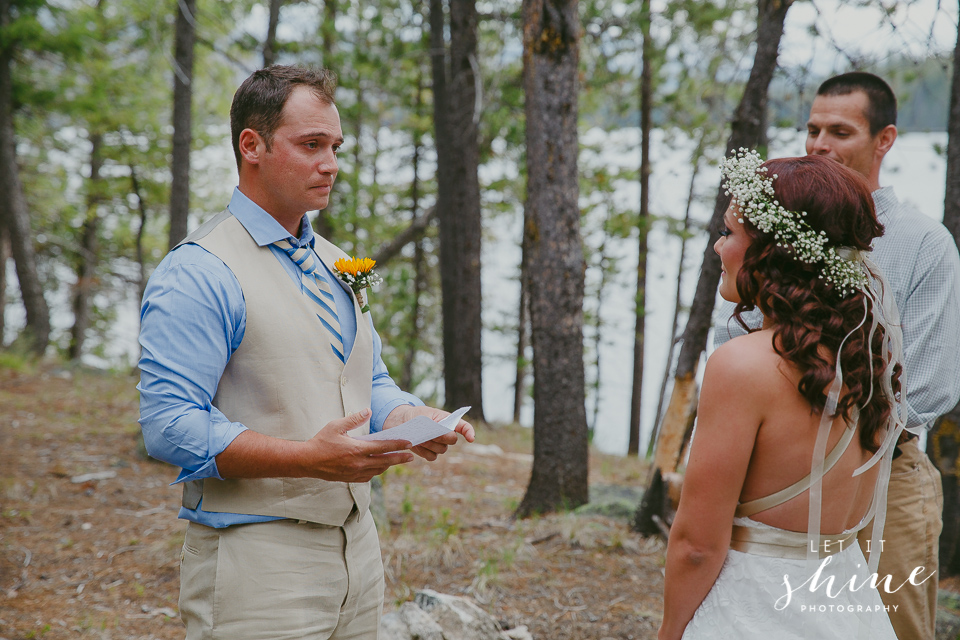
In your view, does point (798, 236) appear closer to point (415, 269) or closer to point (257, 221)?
point (257, 221)

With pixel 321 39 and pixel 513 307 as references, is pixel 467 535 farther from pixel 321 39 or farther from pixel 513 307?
pixel 513 307

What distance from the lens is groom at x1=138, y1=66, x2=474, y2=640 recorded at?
1.86 metres

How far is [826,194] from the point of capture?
1.90 meters

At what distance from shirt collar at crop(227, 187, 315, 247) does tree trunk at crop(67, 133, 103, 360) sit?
627 inches

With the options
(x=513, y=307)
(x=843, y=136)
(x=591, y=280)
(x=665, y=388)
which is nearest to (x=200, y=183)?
(x=513, y=307)

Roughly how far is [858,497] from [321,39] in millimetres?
13633

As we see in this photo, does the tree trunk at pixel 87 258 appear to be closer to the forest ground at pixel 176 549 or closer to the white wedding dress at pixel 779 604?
the forest ground at pixel 176 549

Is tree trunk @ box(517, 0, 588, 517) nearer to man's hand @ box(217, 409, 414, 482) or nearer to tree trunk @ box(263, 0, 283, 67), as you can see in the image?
man's hand @ box(217, 409, 414, 482)

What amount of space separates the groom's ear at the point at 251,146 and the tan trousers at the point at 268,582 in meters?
1.12

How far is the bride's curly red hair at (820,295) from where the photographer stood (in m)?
1.81

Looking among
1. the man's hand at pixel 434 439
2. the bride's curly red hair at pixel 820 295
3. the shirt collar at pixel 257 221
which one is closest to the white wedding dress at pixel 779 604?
the bride's curly red hair at pixel 820 295

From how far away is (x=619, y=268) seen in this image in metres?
17.9

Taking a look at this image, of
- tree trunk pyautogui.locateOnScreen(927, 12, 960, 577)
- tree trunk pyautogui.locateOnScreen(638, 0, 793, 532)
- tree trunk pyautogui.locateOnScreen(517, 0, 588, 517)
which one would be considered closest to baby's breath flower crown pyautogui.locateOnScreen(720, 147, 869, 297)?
tree trunk pyautogui.locateOnScreen(638, 0, 793, 532)

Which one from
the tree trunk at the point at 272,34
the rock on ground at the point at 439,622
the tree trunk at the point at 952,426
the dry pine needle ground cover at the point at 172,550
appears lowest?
the dry pine needle ground cover at the point at 172,550
